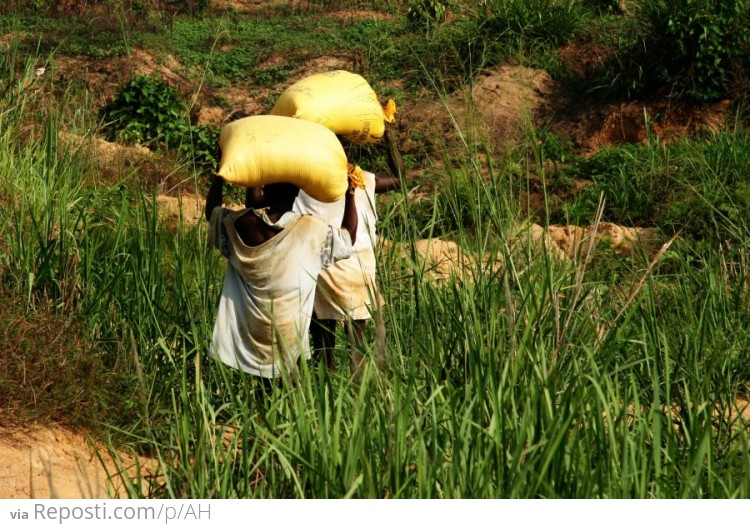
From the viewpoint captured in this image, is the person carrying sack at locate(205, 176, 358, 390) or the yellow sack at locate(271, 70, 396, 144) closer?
the person carrying sack at locate(205, 176, 358, 390)

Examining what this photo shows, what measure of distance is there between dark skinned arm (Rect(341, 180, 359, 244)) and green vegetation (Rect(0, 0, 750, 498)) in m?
0.15

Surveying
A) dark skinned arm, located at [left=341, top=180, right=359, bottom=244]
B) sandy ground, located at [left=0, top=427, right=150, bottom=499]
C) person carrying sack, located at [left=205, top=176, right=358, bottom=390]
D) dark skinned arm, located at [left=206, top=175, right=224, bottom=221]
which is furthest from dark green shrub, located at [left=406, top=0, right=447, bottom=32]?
sandy ground, located at [left=0, top=427, right=150, bottom=499]

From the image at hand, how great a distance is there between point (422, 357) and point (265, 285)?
1.96ft

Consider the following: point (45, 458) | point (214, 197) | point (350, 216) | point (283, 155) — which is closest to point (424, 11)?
point (350, 216)

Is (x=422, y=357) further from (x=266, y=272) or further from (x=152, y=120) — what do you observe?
(x=152, y=120)

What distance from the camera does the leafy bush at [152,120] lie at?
28.2 feet

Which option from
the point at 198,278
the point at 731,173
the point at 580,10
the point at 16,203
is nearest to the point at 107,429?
the point at 198,278

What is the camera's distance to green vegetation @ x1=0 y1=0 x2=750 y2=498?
266 centimetres

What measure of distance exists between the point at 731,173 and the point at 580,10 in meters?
3.03

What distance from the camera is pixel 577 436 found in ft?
Result: 8.80

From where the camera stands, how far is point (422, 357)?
136 inches

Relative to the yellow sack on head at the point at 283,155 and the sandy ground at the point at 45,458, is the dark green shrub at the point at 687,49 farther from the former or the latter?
the sandy ground at the point at 45,458

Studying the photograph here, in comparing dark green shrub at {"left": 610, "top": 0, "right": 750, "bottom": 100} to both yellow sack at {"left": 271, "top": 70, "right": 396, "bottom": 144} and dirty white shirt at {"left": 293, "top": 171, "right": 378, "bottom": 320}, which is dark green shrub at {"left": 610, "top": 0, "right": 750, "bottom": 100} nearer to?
yellow sack at {"left": 271, "top": 70, "right": 396, "bottom": 144}

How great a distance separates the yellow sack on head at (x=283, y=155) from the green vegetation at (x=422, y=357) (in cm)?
29
